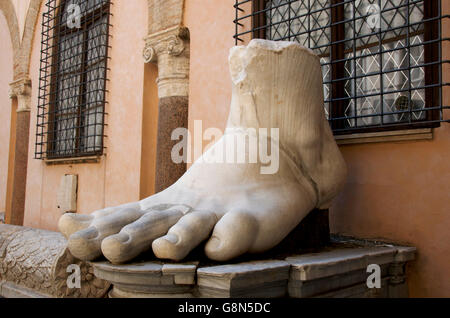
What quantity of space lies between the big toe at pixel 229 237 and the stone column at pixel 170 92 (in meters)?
2.32

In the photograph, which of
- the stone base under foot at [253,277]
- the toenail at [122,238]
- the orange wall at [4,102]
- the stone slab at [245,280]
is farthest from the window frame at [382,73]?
the orange wall at [4,102]

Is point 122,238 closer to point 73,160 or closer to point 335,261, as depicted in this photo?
point 335,261

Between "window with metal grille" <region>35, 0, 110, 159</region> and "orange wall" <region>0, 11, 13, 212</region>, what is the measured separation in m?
1.69

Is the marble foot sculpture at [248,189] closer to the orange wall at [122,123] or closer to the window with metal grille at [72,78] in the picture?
the orange wall at [122,123]

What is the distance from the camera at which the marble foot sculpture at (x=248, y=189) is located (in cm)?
134

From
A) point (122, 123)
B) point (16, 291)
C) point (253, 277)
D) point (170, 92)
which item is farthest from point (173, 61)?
point (253, 277)

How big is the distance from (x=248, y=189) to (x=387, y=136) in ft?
3.53

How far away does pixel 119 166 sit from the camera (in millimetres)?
4352

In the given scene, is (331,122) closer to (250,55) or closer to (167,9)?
(250,55)

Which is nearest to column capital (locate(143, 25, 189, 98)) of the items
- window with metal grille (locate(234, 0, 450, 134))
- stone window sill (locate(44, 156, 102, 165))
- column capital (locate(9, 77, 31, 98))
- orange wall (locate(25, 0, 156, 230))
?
orange wall (locate(25, 0, 156, 230))

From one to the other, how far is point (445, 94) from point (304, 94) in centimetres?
84

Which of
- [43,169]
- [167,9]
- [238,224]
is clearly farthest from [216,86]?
[43,169]

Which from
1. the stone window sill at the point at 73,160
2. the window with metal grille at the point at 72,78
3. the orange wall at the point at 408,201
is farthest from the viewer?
the window with metal grille at the point at 72,78

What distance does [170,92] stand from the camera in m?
3.79
